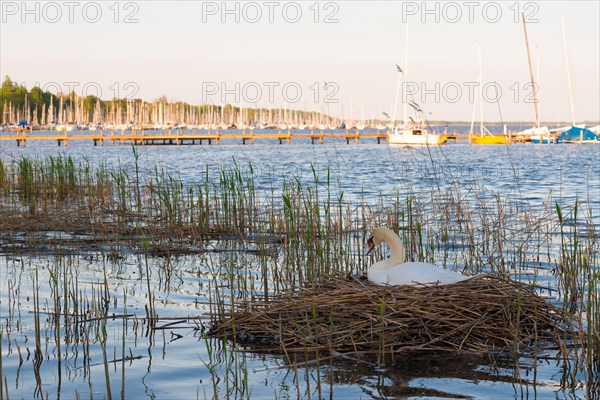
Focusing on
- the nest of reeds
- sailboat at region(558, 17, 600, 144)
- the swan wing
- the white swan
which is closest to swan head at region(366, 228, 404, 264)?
the white swan

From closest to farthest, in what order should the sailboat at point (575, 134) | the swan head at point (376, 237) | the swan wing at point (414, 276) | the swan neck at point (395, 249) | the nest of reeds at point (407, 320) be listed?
the nest of reeds at point (407, 320) < the swan wing at point (414, 276) < the swan neck at point (395, 249) < the swan head at point (376, 237) < the sailboat at point (575, 134)

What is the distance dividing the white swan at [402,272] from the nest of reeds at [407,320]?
84 mm

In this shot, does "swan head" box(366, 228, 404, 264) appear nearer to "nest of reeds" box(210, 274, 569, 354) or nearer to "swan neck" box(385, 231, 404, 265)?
"swan neck" box(385, 231, 404, 265)

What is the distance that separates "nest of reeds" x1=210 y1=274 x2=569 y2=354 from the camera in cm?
588

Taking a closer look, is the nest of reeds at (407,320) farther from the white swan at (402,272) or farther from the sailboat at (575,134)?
the sailboat at (575,134)

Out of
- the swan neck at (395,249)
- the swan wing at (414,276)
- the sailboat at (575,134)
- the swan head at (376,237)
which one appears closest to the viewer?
the swan wing at (414,276)

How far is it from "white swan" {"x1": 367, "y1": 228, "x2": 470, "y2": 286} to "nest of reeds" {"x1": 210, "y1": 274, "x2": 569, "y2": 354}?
0.08m

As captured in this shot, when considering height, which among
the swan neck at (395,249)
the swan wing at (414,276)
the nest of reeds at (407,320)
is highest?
the swan neck at (395,249)

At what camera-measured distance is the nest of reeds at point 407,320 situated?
5879 mm

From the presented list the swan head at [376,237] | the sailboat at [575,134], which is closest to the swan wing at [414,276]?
the swan head at [376,237]

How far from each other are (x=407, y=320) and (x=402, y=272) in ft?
2.31

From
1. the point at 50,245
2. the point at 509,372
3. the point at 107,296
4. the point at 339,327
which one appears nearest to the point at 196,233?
the point at 50,245

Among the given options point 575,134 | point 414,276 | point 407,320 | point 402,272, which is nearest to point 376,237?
point 402,272

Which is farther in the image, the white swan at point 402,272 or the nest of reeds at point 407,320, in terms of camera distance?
the white swan at point 402,272
